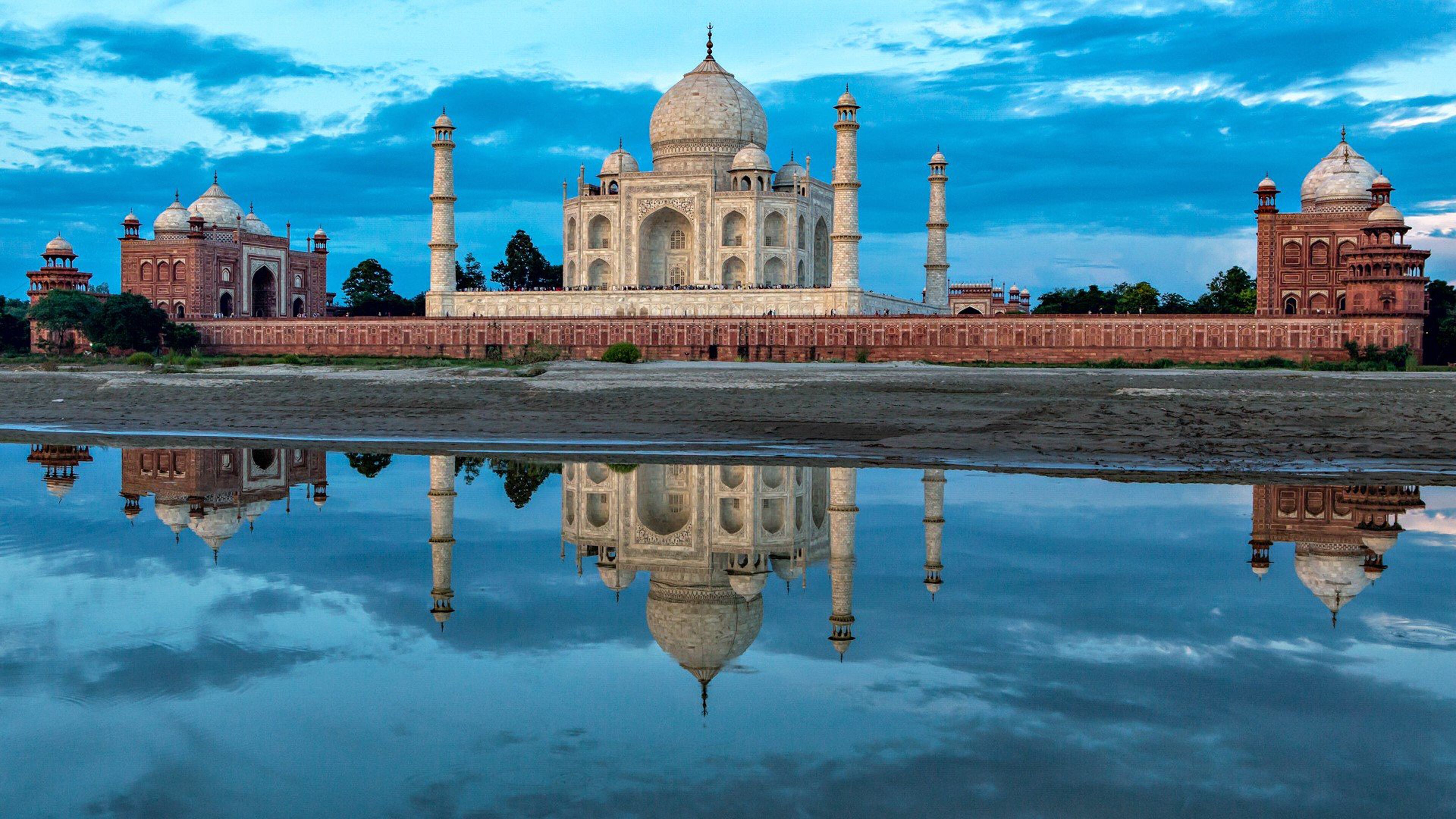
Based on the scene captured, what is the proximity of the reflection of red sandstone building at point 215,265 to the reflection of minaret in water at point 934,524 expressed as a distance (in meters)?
46.8

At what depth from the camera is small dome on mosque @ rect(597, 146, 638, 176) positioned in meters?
49.7

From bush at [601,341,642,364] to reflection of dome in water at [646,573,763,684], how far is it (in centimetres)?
2743

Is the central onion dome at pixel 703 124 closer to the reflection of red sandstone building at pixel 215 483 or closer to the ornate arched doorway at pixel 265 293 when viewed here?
the ornate arched doorway at pixel 265 293

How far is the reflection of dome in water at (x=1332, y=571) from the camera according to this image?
7.46m

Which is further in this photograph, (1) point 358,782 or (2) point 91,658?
(2) point 91,658

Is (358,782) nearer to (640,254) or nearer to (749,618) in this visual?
(749,618)

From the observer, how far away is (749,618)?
703 centimetres

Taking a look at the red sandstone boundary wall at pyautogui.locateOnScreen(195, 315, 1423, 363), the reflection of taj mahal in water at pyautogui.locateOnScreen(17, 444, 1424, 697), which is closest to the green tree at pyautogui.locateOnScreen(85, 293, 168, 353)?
the red sandstone boundary wall at pyautogui.locateOnScreen(195, 315, 1423, 363)

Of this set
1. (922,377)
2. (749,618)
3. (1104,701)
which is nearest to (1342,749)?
(1104,701)

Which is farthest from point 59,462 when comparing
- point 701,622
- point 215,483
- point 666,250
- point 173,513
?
point 666,250

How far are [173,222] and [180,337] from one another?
1245 centimetres

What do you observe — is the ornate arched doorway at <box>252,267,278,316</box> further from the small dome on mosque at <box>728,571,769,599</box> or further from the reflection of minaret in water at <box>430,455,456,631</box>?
the small dome on mosque at <box>728,571,769,599</box>

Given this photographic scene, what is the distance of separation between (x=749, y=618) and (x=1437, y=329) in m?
36.8

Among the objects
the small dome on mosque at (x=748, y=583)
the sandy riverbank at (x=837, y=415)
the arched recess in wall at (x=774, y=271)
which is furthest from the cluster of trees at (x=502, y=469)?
the arched recess in wall at (x=774, y=271)
